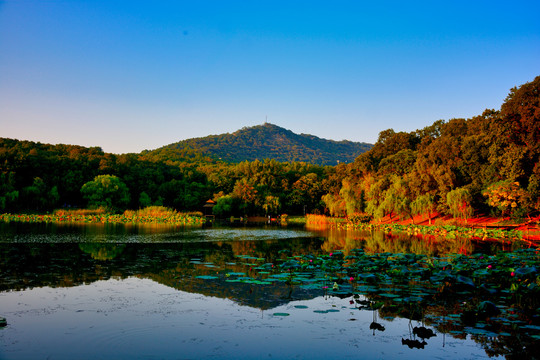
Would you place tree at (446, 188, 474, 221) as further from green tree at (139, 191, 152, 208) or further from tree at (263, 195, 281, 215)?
green tree at (139, 191, 152, 208)

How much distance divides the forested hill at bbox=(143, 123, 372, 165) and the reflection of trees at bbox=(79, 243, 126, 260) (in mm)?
96630

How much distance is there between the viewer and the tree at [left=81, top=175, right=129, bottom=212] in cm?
5028

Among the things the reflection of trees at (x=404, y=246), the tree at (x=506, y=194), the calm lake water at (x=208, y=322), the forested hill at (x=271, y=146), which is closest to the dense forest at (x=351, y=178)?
the tree at (x=506, y=194)

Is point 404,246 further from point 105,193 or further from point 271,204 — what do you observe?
point 105,193

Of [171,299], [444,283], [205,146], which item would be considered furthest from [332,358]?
[205,146]

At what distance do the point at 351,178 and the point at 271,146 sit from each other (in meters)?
94.5

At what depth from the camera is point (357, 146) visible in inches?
6373

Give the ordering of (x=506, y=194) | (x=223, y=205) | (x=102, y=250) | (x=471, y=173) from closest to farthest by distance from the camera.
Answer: (x=102, y=250) → (x=506, y=194) → (x=471, y=173) → (x=223, y=205)

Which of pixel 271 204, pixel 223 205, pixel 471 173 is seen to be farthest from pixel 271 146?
pixel 471 173

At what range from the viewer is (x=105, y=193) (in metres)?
51.5

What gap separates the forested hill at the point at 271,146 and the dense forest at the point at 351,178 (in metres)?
30.1

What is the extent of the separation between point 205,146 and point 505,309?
119084 mm

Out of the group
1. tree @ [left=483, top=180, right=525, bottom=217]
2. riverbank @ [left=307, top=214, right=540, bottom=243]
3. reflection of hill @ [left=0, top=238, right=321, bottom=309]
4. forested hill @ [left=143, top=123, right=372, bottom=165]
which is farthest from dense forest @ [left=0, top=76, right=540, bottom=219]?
forested hill @ [left=143, top=123, right=372, bottom=165]

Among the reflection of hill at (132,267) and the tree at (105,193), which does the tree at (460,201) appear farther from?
the tree at (105,193)
